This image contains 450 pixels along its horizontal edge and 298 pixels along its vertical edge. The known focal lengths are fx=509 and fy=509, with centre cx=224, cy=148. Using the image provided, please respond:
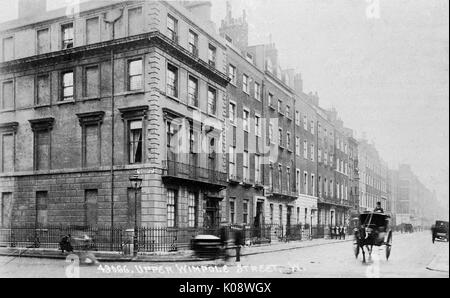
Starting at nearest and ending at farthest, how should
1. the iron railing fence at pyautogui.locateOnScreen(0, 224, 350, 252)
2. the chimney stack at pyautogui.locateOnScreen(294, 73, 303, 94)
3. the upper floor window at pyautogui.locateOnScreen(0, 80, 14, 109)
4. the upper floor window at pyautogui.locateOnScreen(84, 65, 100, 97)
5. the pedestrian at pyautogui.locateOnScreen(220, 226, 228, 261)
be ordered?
the pedestrian at pyautogui.locateOnScreen(220, 226, 228, 261) < the iron railing fence at pyautogui.locateOnScreen(0, 224, 350, 252) < the upper floor window at pyautogui.locateOnScreen(84, 65, 100, 97) < the upper floor window at pyautogui.locateOnScreen(0, 80, 14, 109) < the chimney stack at pyautogui.locateOnScreen(294, 73, 303, 94)

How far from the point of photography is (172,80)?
26.7m

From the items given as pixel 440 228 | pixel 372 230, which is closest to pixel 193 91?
pixel 372 230

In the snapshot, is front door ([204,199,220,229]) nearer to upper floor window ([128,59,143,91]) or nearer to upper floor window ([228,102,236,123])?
upper floor window ([228,102,236,123])

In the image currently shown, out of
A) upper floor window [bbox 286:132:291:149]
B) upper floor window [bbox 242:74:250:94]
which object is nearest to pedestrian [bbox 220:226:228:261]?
upper floor window [bbox 242:74:250:94]

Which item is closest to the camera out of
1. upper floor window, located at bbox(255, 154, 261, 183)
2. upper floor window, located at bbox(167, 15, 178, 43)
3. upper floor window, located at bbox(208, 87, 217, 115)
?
upper floor window, located at bbox(167, 15, 178, 43)

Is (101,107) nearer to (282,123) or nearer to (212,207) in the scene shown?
(212,207)

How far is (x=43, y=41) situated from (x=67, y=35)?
1489mm

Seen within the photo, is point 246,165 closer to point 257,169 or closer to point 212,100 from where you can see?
point 257,169

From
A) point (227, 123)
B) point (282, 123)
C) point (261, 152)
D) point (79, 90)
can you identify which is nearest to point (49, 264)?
point (79, 90)

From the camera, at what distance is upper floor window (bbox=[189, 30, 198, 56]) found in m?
28.4

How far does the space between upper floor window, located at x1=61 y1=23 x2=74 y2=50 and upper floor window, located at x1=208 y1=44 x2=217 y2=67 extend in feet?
26.6

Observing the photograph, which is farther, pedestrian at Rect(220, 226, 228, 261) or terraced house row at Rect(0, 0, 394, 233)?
terraced house row at Rect(0, 0, 394, 233)

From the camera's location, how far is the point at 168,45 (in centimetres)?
2555

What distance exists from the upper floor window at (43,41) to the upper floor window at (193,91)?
7.76 m
